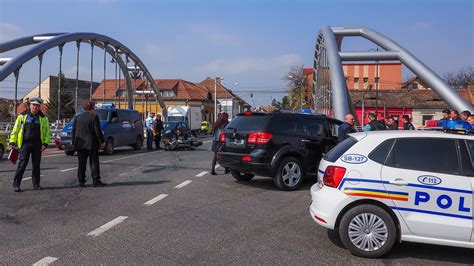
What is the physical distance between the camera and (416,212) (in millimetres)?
5145

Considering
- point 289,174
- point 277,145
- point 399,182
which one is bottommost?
point 289,174

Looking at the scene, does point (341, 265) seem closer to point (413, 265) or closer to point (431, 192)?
point (413, 265)

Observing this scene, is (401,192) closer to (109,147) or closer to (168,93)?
(109,147)

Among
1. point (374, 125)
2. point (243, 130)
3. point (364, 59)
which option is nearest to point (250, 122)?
point (243, 130)

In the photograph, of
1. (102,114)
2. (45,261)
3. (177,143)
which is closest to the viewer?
(45,261)

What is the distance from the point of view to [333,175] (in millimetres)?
5523

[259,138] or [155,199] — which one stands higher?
[259,138]

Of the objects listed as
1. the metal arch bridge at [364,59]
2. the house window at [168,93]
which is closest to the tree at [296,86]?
the house window at [168,93]

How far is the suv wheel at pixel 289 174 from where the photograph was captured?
9547 millimetres

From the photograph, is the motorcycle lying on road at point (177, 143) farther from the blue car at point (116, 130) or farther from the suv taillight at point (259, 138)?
the suv taillight at point (259, 138)

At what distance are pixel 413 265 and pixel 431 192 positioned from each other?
80cm

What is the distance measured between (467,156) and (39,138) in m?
7.33

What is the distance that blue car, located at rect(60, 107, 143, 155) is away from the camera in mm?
17312

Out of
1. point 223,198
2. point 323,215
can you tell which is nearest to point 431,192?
point 323,215
